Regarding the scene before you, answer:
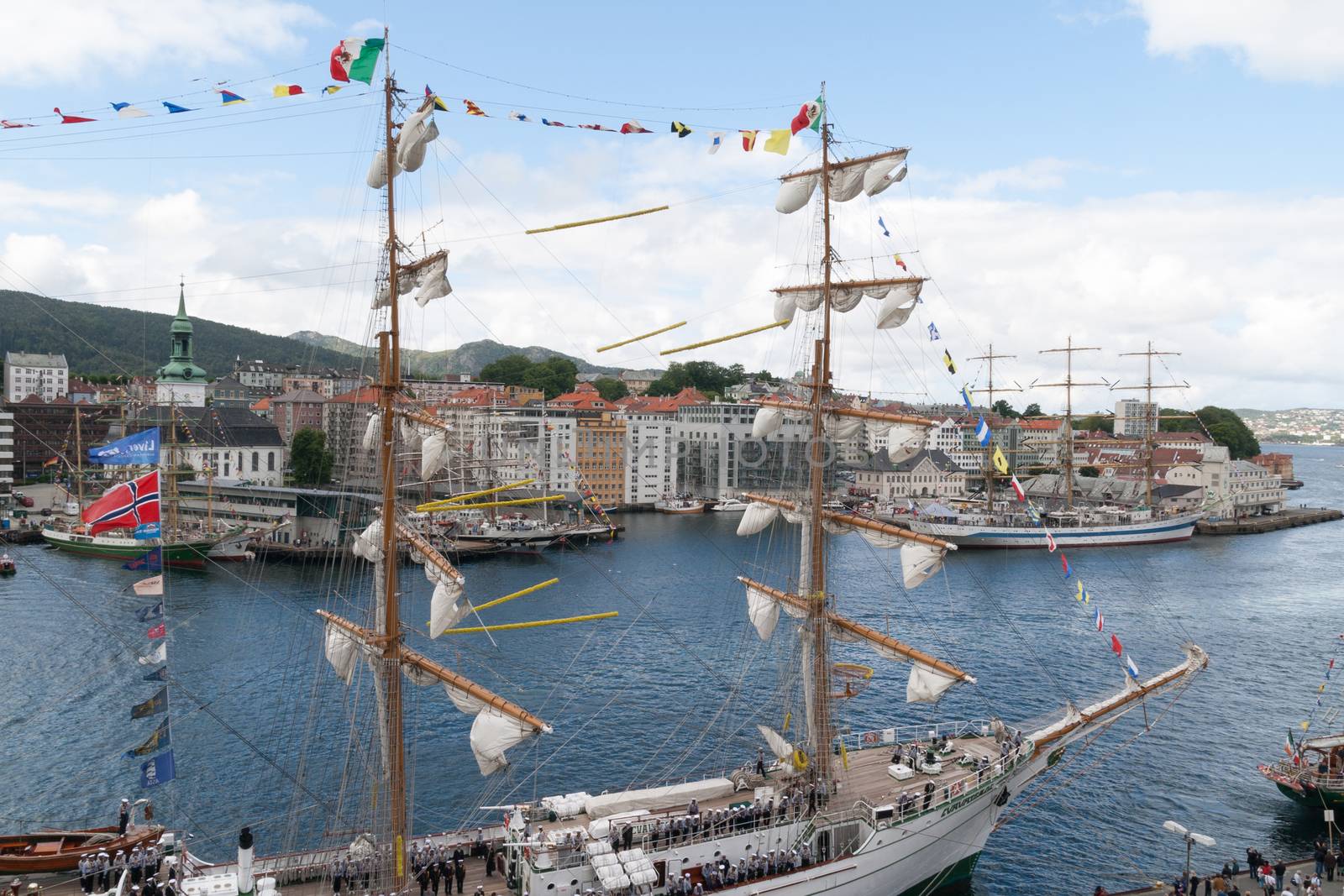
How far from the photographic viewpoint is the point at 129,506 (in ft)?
54.0

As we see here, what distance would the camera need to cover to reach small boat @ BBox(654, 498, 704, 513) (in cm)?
9362

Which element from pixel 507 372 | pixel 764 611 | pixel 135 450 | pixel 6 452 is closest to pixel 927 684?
pixel 764 611

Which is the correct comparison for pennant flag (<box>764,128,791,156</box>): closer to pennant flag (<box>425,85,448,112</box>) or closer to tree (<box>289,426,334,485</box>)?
pennant flag (<box>425,85,448,112</box>)

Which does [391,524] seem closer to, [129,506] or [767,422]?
[129,506]

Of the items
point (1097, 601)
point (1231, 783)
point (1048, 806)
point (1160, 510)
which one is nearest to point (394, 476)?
point (1048, 806)

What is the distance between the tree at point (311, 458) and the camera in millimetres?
82000

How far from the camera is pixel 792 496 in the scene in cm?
2256

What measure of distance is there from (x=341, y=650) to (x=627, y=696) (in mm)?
15919

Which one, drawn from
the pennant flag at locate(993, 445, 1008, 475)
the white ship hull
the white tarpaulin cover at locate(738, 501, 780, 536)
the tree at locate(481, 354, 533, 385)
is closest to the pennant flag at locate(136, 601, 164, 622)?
the white tarpaulin cover at locate(738, 501, 780, 536)

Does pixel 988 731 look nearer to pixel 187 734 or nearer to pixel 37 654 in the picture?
pixel 187 734

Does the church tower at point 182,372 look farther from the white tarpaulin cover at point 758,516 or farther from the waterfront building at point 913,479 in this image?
the white tarpaulin cover at point 758,516

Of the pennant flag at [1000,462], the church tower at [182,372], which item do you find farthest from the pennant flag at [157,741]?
the church tower at [182,372]

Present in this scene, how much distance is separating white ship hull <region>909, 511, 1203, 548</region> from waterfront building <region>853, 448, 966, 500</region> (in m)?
23.0

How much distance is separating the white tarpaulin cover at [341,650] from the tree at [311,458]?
66162 mm
